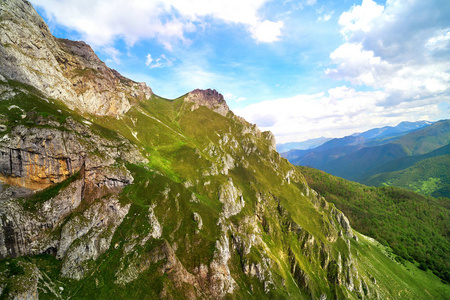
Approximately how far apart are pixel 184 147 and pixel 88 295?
349ft

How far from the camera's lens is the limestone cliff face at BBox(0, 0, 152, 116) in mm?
101625

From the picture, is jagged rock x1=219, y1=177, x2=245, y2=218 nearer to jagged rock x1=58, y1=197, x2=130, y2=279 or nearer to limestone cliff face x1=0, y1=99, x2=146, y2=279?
limestone cliff face x1=0, y1=99, x2=146, y2=279

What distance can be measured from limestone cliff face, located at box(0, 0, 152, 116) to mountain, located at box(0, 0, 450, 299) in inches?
31.7

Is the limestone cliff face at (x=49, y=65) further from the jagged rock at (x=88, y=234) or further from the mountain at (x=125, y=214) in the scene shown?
the jagged rock at (x=88, y=234)

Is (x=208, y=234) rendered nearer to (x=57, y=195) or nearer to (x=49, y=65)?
(x=57, y=195)

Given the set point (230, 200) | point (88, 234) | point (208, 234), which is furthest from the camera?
point (230, 200)

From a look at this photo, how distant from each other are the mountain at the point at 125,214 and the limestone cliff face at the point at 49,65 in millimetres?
805

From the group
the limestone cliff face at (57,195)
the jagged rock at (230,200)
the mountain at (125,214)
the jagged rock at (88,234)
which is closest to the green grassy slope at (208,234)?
the mountain at (125,214)

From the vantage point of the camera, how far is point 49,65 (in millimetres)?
119125

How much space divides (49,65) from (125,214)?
4600 inches

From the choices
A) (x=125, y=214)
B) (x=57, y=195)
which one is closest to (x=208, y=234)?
(x=125, y=214)

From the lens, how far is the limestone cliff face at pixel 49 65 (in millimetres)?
101625

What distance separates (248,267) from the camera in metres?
96.9

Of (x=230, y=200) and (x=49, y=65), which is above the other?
(x=49, y=65)
